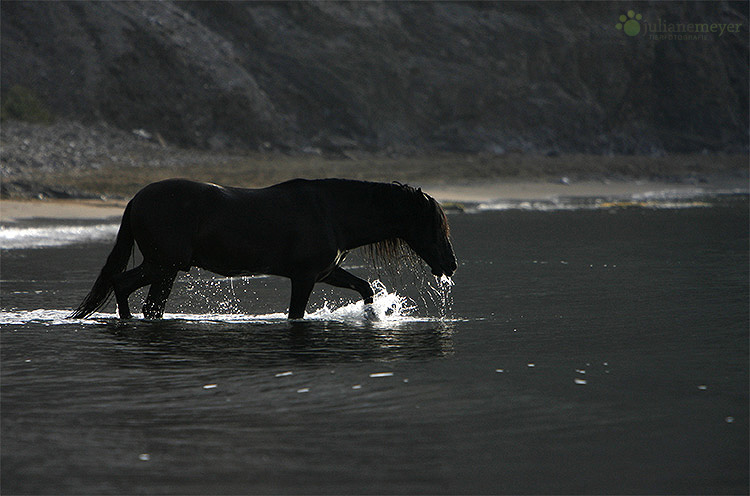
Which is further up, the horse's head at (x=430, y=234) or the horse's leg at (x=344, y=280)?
the horse's head at (x=430, y=234)

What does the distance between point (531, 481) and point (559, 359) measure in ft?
10.9

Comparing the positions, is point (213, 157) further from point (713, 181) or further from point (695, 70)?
point (695, 70)

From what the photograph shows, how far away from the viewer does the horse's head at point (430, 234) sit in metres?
10.4

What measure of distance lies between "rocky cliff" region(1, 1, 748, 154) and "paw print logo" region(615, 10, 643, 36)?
0.27 metres

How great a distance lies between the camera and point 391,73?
54.0 metres

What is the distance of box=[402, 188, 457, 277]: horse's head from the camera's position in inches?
410

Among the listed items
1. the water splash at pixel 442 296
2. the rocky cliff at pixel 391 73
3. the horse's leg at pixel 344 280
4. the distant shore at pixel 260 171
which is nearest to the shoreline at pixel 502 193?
the distant shore at pixel 260 171

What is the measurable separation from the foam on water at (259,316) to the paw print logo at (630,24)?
54.8 meters

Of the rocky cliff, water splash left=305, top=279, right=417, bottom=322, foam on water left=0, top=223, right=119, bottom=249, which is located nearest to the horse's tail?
water splash left=305, top=279, right=417, bottom=322

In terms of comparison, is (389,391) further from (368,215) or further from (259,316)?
(259,316)

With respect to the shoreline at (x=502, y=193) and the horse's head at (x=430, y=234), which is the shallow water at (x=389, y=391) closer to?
the horse's head at (x=430, y=234)

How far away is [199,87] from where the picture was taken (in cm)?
4797

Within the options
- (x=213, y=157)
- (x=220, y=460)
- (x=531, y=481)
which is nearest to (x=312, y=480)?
(x=220, y=460)

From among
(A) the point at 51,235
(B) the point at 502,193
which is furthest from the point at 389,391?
(B) the point at 502,193
